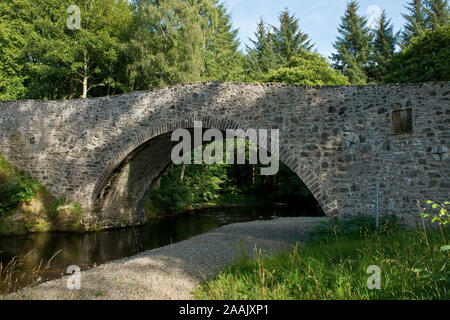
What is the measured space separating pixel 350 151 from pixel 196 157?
36.4 feet

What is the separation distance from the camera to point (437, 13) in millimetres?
24016

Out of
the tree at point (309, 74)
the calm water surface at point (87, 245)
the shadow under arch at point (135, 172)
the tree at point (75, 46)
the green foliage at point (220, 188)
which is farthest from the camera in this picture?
the tree at point (309, 74)

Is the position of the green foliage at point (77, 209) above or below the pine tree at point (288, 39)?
below

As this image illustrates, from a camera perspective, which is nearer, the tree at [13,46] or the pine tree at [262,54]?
the tree at [13,46]

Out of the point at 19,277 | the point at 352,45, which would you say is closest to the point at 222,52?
the point at 352,45

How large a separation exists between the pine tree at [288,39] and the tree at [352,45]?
3.07m

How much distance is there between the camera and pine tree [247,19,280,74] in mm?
27672

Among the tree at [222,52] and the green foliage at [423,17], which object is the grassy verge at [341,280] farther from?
the green foliage at [423,17]

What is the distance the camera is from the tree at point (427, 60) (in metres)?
13.7

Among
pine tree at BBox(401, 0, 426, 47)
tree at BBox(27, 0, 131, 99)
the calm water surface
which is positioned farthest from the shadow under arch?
pine tree at BBox(401, 0, 426, 47)

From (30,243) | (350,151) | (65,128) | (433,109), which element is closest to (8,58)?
(65,128)

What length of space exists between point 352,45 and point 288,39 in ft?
18.5

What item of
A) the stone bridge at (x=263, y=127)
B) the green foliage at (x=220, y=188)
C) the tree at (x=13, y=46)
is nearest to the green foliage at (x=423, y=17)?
the green foliage at (x=220, y=188)
